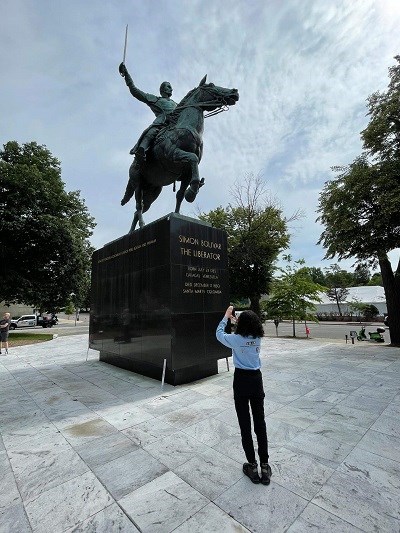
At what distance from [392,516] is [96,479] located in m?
2.77

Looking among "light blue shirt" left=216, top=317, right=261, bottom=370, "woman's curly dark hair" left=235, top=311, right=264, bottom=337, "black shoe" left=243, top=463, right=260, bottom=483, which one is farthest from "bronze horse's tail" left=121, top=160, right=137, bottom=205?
"black shoe" left=243, top=463, right=260, bottom=483

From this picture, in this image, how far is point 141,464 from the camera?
10.0 ft

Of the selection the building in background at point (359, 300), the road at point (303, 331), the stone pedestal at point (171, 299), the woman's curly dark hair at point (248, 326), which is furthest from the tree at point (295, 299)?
the building in background at point (359, 300)

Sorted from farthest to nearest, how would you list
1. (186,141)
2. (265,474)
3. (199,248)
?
(186,141)
(199,248)
(265,474)

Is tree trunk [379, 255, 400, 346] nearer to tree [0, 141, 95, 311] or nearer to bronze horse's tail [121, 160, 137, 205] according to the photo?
bronze horse's tail [121, 160, 137, 205]

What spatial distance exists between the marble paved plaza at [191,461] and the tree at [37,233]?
55.2 feet

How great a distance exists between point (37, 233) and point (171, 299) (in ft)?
58.4

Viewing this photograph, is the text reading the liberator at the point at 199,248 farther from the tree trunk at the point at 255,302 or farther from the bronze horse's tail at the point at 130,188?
the tree trunk at the point at 255,302

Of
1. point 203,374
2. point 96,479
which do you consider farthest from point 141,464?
point 203,374

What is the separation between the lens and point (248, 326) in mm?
2951

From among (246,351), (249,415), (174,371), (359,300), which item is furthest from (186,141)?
(359,300)

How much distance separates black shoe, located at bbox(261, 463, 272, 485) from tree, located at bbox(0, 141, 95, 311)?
69.7 ft

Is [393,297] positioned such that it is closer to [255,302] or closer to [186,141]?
[255,302]

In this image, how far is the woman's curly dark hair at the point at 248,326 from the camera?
115 inches
